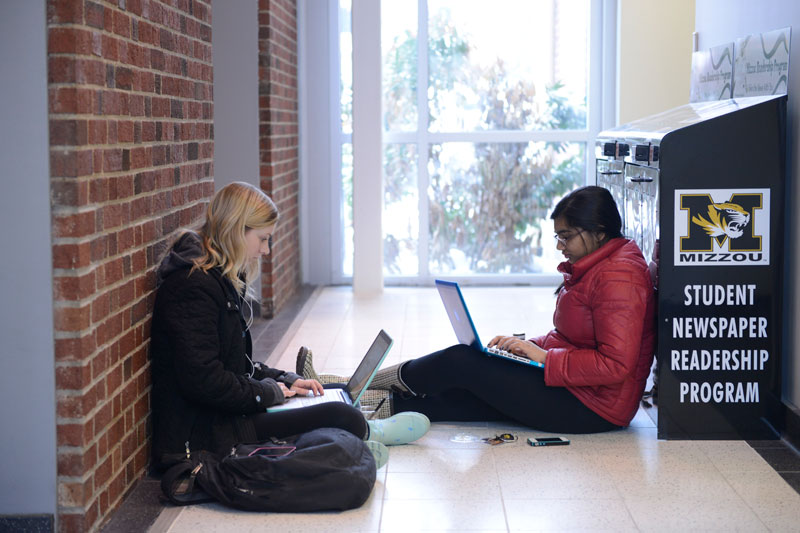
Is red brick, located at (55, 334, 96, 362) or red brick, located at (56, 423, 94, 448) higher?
red brick, located at (55, 334, 96, 362)

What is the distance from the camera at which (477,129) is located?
791 centimetres

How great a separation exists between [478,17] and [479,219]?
1.58 m

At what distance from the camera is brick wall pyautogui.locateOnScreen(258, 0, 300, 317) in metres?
6.42

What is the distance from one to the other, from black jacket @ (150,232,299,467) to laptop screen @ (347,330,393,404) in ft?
1.24

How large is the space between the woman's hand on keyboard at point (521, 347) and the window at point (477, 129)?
4037 mm

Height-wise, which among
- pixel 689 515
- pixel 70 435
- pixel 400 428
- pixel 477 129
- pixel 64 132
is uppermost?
pixel 477 129

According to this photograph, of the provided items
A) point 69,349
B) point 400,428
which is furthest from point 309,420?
point 69,349

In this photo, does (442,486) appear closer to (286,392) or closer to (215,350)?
(286,392)

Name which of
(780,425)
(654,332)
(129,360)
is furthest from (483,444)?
(129,360)

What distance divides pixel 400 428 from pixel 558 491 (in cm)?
72

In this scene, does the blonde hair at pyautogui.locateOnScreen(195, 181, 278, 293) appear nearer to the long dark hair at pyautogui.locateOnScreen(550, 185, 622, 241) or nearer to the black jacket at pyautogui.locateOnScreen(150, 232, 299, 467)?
the black jacket at pyautogui.locateOnScreen(150, 232, 299, 467)

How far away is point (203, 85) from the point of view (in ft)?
13.5

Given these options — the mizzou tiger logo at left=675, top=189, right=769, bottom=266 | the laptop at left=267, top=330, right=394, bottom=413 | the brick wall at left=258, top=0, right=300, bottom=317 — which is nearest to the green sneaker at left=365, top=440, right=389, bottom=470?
the laptop at left=267, top=330, right=394, bottom=413

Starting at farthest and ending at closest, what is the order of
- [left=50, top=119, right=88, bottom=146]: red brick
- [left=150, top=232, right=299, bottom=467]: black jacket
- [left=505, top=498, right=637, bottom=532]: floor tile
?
[left=150, top=232, right=299, bottom=467]: black jacket, [left=505, top=498, right=637, bottom=532]: floor tile, [left=50, top=119, right=88, bottom=146]: red brick
